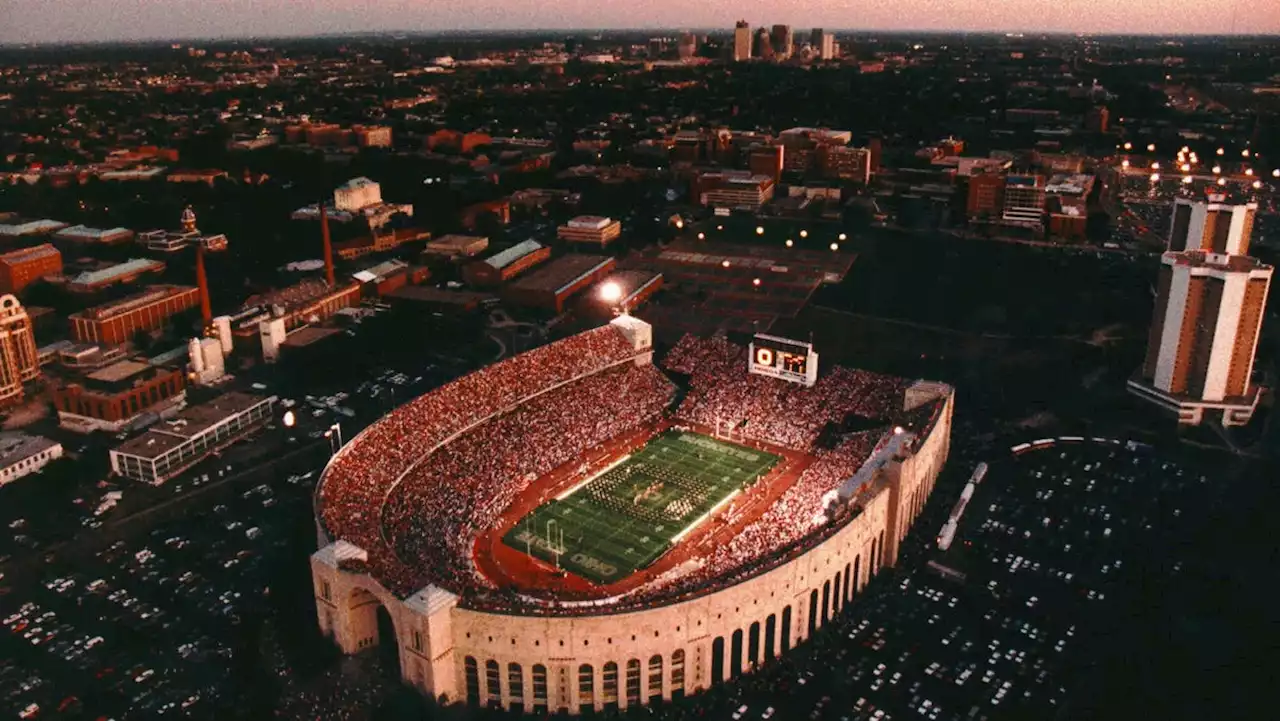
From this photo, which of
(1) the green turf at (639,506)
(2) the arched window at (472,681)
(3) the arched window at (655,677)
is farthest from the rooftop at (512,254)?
(3) the arched window at (655,677)

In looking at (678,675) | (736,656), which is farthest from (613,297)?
(678,675)

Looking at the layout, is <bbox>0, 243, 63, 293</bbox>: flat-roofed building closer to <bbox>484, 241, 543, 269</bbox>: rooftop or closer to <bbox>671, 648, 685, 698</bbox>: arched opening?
<bbox>484, 241, 543, 269</bbox>: rooftop

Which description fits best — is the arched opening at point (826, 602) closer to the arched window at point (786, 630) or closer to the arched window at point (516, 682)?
the arched window at point (786, 630)

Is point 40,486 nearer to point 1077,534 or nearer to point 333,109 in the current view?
point 1077,534

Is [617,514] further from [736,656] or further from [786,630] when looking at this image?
[736,656]

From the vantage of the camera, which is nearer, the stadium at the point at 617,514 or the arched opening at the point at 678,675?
the stadium at the point at 617,514

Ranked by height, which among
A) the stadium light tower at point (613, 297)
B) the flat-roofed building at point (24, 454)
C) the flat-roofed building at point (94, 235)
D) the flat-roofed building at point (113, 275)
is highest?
the flat-roofed building at point (94, 235)

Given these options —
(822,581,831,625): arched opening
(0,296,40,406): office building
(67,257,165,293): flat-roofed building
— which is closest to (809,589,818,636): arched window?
(822,581,831,625): arched opening
